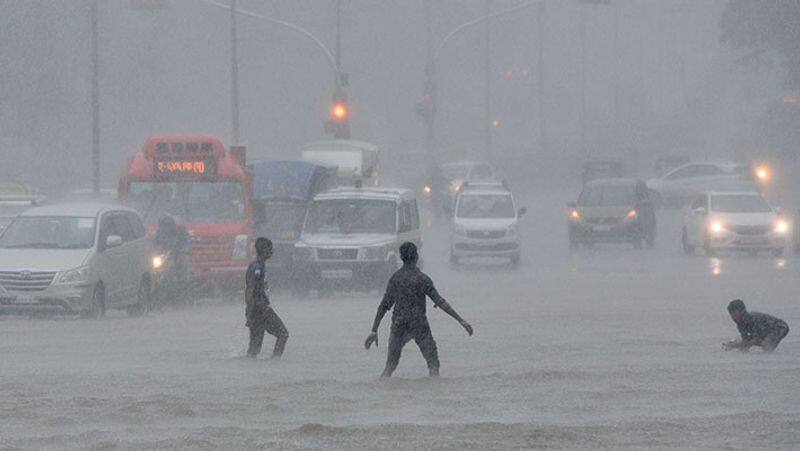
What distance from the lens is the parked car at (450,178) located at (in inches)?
2608

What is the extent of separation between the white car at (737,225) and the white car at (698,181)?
21728 mm

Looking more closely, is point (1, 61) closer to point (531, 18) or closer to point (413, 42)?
point (413, 42)

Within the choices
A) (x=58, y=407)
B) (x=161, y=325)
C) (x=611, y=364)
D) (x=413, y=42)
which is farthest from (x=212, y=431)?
(x=413, y=42)

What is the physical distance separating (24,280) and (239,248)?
672 cm

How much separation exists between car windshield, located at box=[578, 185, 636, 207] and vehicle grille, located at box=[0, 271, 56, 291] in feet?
81.4

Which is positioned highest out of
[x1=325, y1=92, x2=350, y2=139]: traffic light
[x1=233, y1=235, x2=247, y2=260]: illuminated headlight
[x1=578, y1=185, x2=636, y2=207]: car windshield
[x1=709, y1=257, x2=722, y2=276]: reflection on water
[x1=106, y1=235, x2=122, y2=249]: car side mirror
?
[x1=325, y1=92, x2=350, y2=139]: traffic light

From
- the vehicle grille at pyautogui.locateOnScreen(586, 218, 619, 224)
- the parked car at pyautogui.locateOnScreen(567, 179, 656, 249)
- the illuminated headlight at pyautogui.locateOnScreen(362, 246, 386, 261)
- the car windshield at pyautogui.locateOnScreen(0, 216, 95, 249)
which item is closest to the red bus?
the illuminated headlight at pyautogui.locateOnScreen(362, 246, 386, 261)

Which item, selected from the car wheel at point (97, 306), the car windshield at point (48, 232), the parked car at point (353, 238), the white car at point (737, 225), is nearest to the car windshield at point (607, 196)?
the white car at point (737, 225)

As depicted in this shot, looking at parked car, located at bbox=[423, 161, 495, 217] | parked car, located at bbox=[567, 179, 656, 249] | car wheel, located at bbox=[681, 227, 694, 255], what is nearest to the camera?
car wheel, located at bbox=[681, 227, 694, 255]

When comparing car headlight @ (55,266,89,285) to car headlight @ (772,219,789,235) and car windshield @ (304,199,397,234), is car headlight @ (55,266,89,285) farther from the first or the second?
car headlight @ (772,219,789,235)

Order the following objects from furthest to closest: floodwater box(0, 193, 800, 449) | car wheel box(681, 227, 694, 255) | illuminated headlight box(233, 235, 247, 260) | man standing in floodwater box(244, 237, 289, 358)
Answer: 1. car wheel box(681, 227, 694, 255)
2. illuminated headlight box(233, 235, 247, 260)
3. man standing in floodwater box(244, 237, 289, 358)
4. floodwater box(0, 193, 800, 449)

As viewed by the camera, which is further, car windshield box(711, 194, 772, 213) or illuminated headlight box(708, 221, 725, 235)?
car windshield box(711, 194, 772, 213)

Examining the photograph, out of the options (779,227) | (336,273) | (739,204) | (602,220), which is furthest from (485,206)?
(336,273)

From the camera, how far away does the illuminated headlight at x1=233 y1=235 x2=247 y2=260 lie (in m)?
32.3
